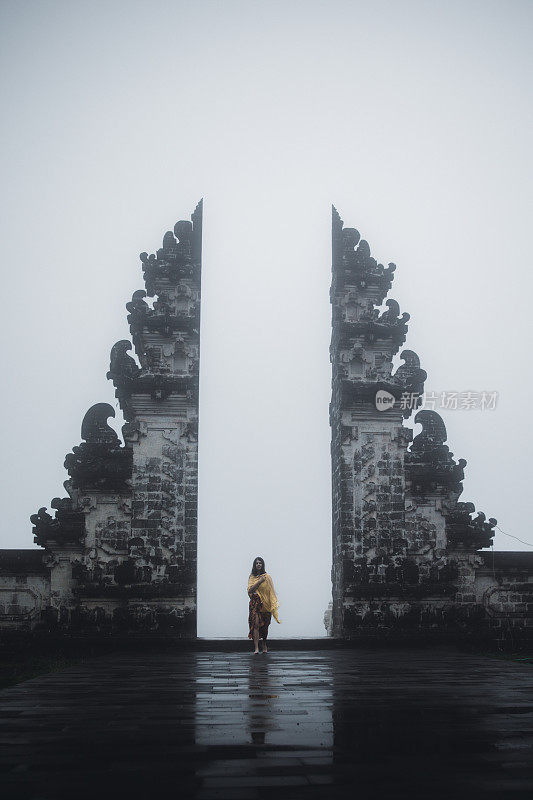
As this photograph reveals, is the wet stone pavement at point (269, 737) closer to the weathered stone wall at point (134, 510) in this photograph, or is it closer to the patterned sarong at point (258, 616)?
the patterned sarong at point (258, 616)

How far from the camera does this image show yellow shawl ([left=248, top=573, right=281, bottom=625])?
1234 centimetres

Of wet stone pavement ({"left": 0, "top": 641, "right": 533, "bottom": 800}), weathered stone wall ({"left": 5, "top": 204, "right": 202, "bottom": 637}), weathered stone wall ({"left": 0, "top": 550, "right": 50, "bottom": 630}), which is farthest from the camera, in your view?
weathered stone wall ({"left": 5, "top": 204, "right": 202, "bottom": 637})

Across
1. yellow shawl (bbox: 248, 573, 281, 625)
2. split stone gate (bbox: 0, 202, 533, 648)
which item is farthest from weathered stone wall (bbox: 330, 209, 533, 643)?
yellow shawl (bbox: 248, 573, 281, 625)

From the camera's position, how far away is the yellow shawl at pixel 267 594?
40.5 ft

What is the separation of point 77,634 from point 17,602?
116 centimetres

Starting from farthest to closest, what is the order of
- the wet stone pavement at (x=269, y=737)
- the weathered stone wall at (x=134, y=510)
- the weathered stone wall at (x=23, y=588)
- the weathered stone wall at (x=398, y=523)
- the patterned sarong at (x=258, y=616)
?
the weathered stone wall at (x=398, y=523)
the weathered stone wall at (x=134, y=510)
the weathered stone wall at (x=23, y=588)
the patterned sarong at (x=258, y=616)
the wet stone pavement at (x=269, y=737)

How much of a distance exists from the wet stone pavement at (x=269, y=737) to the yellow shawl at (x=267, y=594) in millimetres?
4752

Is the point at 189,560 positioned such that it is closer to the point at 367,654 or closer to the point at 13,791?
the point at 367,654

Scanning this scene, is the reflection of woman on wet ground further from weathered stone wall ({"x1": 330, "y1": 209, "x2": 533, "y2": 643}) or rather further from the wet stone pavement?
the wet stone pavement

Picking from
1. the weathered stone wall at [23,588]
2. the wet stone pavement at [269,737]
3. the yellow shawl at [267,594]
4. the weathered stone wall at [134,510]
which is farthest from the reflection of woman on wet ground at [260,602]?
the wet stone pavement at [269,737]

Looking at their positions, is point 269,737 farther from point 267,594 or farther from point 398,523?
point 398,523

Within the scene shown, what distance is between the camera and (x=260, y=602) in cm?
1234

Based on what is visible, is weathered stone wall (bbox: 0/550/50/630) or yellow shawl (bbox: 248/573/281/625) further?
weathered stone wall (bbox: 0/550/50/630)

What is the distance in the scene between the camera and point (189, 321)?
14.8 metres
